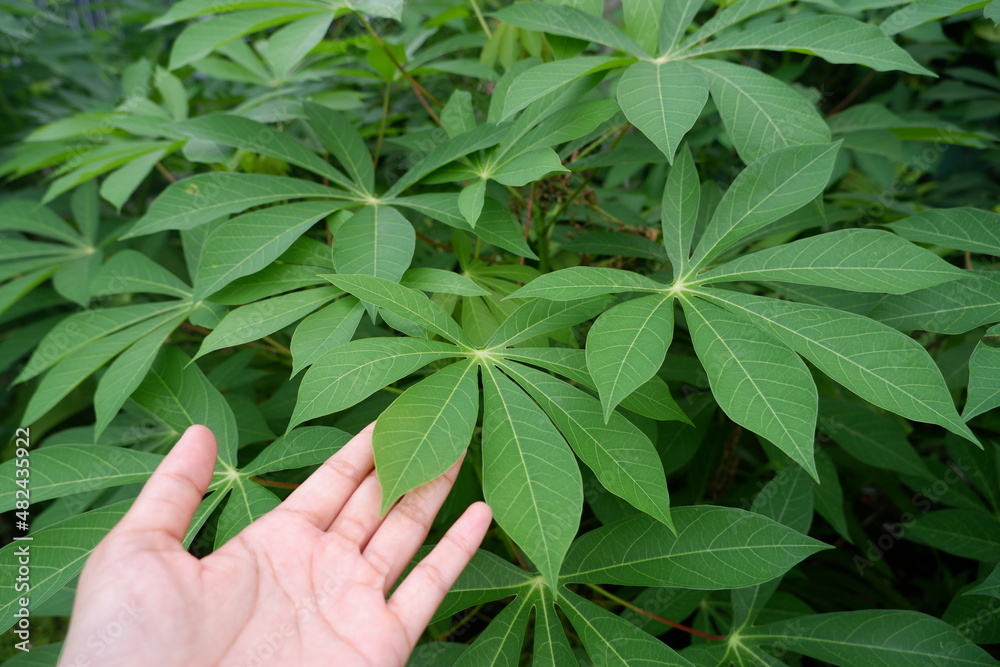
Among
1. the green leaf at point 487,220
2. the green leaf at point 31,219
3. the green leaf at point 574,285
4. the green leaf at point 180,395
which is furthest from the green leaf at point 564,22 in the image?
the green leaf at point 31,219

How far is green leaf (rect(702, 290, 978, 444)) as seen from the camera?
72 centimetres

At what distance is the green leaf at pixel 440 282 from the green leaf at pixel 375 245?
3 cm

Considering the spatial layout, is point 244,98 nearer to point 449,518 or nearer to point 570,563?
point 449,518

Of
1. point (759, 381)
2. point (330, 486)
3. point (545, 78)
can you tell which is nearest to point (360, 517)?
point (330, 486)

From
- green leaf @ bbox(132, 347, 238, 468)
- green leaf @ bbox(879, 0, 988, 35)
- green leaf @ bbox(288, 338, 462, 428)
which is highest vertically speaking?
green leaf @ bbox(879, 0, 988, 35)

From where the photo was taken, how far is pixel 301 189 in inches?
44.6

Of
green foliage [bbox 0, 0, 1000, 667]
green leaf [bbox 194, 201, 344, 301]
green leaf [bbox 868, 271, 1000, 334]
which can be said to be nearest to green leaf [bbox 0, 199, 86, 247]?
green foliage [bbox 0, 0, 1000, 667]

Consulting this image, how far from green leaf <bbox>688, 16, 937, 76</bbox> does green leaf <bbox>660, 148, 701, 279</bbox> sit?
0.73ft

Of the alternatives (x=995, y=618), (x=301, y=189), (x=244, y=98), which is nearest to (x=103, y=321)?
(x=301, y=189)

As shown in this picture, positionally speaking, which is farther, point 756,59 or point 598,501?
point 756,59

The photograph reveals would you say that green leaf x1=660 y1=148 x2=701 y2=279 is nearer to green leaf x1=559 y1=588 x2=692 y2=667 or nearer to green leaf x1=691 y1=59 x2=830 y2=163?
green leaf x1=691 y1=59 x2=830 y2=163

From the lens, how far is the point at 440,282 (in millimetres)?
972

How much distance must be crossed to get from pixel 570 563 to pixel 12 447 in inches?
80.1

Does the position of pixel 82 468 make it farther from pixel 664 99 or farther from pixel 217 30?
pixel 664 99
